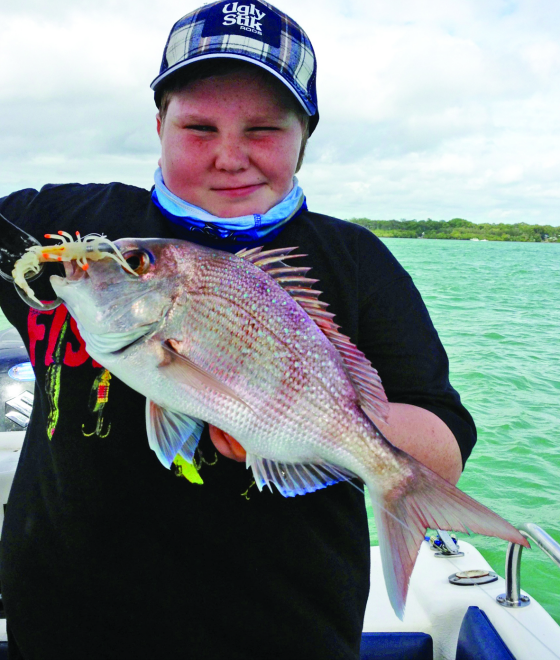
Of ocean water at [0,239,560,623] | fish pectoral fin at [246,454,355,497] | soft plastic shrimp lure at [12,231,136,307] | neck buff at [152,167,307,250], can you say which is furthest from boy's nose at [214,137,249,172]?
ocean water at [0,239,560,623]

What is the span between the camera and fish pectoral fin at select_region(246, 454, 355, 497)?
1282 mm

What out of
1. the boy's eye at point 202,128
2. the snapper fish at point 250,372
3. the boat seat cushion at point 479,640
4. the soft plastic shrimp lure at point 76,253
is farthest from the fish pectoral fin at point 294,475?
the boat seat cushion at point 479,640

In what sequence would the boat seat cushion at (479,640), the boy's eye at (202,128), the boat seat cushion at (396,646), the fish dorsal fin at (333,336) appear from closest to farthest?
the fish dorsal fin at (333,336) < the boy's eye at (202,128) < the boat seat cushion at (479,640) < the boat seat cushion at (396,646)

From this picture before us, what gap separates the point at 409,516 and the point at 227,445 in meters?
0.46

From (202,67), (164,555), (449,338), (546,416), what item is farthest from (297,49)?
(449,338)

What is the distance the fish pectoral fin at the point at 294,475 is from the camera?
4.21 feet

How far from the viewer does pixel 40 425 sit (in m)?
1.58

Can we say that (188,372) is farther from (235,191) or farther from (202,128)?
(202,128)

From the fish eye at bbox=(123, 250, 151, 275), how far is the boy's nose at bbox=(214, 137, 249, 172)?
0.35 metres

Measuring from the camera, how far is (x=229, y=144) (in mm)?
1476

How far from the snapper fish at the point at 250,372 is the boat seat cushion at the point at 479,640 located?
1.41 metres

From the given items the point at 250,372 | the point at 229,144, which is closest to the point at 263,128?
the point at 229,144

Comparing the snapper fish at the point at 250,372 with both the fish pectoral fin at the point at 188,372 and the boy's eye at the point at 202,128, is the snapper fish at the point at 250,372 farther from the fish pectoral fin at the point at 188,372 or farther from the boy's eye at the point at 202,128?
the boy's eye at the point at 202,128

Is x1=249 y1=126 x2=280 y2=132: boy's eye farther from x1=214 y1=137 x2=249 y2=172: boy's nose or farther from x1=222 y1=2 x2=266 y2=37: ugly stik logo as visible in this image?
x1=222 y1=2 x2=266 y2=37: ugly stik logo
